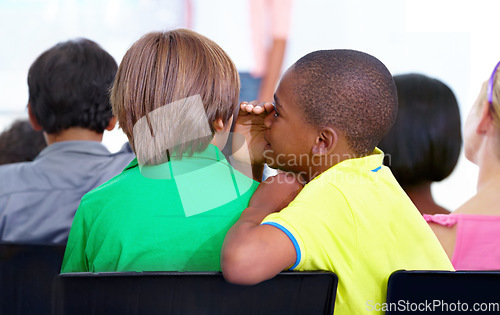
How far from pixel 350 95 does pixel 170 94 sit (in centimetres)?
33

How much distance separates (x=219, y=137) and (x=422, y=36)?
2616mm

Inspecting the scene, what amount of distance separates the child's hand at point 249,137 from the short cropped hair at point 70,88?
643mm

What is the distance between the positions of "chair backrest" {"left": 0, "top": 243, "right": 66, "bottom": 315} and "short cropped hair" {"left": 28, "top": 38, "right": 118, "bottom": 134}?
954mm

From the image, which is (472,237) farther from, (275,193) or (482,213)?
(275,193)

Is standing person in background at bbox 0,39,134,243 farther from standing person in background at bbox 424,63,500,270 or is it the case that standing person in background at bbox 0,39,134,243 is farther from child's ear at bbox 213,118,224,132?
standing person in background at bbox 424,63,500,270

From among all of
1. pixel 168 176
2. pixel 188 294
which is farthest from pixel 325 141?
pixel 188 294

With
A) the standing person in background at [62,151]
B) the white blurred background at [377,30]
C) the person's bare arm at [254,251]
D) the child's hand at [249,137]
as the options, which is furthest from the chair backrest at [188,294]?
the white blurred background at [377,30]

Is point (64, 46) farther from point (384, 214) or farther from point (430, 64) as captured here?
point (430, 64)

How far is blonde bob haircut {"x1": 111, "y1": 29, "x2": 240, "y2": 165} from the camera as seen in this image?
0.95m

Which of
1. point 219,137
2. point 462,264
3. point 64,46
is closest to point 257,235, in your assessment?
point 219,137

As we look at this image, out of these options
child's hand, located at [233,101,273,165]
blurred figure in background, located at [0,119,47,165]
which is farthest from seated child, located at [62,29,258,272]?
blurred figure in background, located at [0,119,47,165]

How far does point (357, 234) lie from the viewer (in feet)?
2.70

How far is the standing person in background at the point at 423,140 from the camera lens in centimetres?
153

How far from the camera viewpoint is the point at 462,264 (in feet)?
3.98
